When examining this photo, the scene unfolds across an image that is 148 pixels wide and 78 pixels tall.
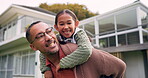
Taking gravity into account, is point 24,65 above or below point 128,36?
below

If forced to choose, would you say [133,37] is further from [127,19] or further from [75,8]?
[75,8]

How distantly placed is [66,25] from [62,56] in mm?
146

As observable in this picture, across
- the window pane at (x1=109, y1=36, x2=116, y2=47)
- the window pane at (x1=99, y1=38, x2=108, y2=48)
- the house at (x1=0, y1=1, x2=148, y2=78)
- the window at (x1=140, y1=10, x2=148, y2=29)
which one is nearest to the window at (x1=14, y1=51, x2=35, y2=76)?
the house at (x1=0, y1=1, x2=148, y2=78)

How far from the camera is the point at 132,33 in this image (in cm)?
984

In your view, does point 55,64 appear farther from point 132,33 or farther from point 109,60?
point 132,33

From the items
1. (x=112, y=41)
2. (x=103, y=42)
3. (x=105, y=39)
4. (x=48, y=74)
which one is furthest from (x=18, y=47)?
(x=48, y=74)

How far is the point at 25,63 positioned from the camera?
31.8 feet

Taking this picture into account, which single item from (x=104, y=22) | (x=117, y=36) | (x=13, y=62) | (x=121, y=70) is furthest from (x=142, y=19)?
(x=121, y=70)

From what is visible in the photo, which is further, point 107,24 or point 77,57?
point 107,24

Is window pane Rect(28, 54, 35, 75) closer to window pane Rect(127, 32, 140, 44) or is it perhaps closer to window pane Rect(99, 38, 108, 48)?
window pane Rect(99, 38, 108, 48)

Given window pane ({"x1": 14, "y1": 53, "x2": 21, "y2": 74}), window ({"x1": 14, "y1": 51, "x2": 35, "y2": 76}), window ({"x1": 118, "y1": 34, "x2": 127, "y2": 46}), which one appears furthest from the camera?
window pane ({"x1": 14, "y1": 53, "x2": 21, "y2": 74})

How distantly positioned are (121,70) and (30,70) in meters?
8.87

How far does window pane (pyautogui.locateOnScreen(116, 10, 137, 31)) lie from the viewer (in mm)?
10383

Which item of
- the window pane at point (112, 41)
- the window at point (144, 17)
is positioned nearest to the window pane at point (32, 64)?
the window pane at point (112, 41)
